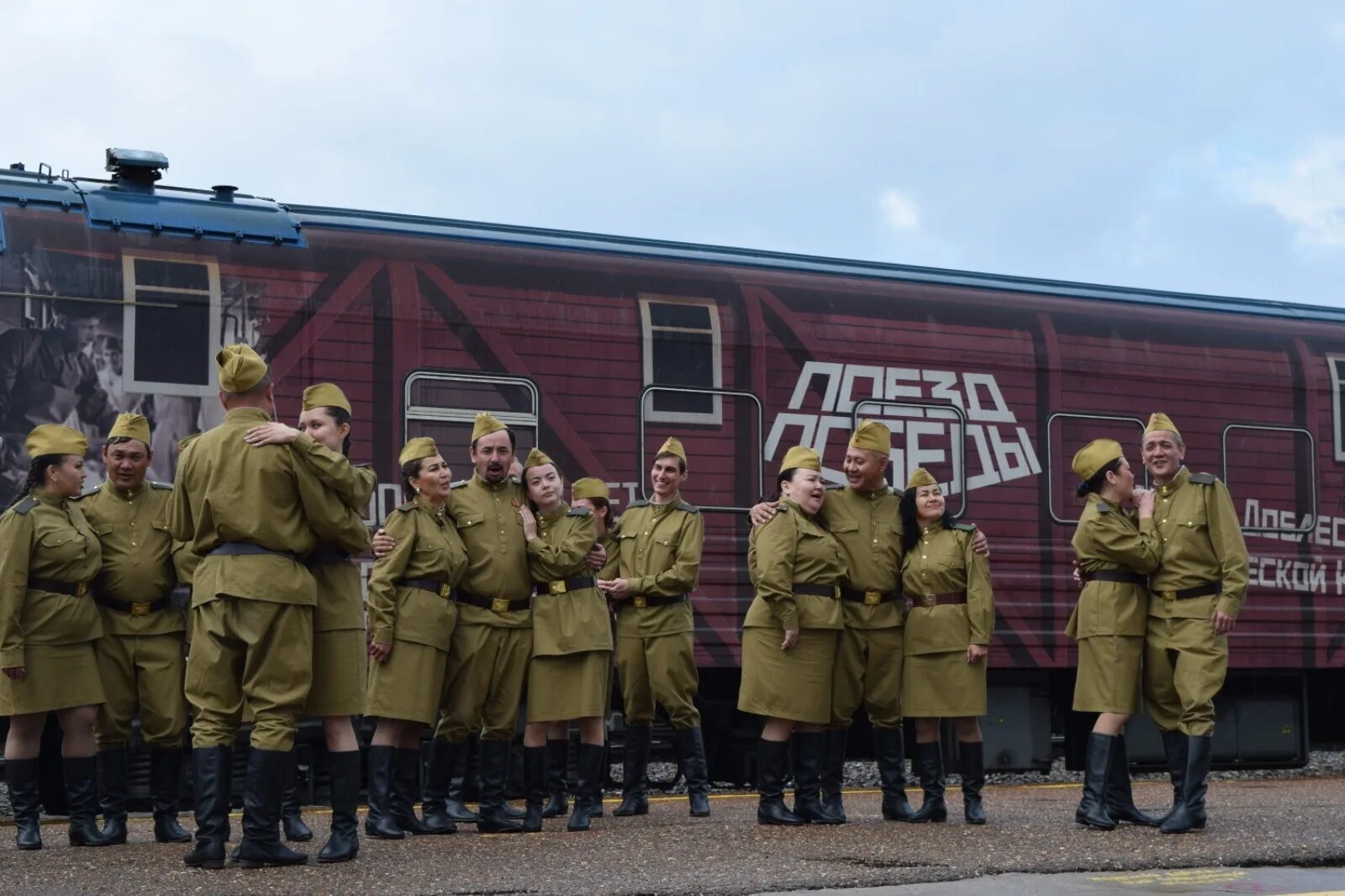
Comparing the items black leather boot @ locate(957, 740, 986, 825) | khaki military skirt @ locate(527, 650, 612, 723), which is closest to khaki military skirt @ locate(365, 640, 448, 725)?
khaki military skirt @ locate(527, 650, 612, 723)

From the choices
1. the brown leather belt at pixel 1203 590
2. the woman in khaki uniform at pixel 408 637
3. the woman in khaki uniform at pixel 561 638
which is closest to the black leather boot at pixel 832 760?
the woman in khaki uniform at pixel 561 638

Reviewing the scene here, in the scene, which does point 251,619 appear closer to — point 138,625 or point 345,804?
point 345,804

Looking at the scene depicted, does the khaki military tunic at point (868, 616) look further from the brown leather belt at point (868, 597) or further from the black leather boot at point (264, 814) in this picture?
the black leather boot at point (264, 814)

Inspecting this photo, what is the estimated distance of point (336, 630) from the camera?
6.72m

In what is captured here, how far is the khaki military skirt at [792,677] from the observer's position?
819cm

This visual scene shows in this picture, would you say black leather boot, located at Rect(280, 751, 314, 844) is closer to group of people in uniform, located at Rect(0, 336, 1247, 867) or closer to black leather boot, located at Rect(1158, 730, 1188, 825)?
group of people in uniform, located at Rect(0, 336, 1247, 867)

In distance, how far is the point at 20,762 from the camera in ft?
24.6

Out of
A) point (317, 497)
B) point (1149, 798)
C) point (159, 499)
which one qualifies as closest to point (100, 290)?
point (159, 499)

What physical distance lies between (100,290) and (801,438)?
152 inches

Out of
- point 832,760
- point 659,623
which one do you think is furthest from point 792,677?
point 659,623

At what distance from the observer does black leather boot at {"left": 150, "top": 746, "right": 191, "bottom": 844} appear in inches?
300

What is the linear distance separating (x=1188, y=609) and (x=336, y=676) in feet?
11.9

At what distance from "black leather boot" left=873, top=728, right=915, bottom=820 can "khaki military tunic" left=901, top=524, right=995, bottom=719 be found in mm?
196

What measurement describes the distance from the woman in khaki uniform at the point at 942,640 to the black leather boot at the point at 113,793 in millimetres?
3410
